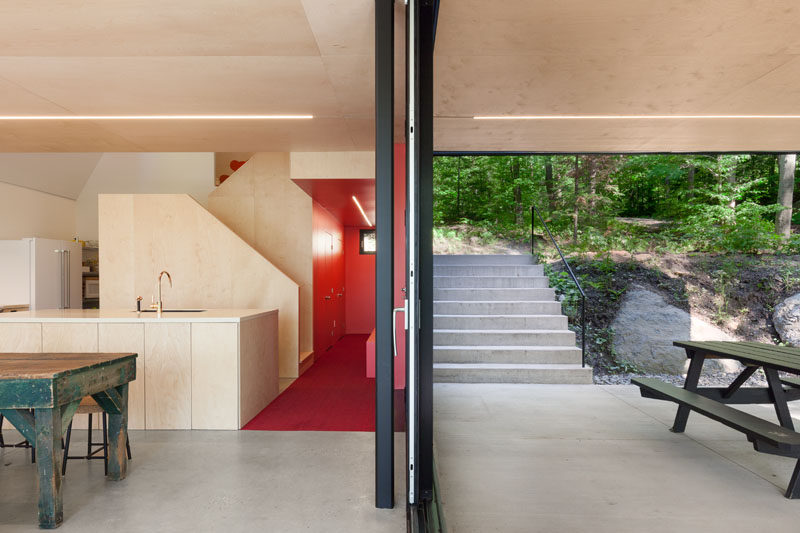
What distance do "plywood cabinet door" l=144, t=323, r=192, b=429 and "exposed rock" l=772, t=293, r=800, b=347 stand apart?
8.84 m

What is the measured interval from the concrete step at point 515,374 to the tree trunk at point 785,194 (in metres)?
6.94

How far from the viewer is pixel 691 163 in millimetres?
10539

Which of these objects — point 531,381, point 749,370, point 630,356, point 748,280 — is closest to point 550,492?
point 749,370

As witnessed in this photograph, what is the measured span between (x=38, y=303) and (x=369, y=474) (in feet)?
23.3

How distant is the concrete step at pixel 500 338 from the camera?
5.83 meters

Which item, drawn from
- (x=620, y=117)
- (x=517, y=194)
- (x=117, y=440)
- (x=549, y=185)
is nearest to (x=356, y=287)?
(x=517, y=194)

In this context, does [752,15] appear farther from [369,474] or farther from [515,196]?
[515,196]

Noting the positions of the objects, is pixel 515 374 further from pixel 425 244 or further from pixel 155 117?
pixel 155 117

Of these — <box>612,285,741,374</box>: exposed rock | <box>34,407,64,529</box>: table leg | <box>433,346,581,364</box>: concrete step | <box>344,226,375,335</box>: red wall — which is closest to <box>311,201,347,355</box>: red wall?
<box>344,226,375,335</box>: red wall

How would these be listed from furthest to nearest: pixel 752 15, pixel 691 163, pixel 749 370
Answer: pixel 691 163 < pixel 749 370 < pixel 752 15

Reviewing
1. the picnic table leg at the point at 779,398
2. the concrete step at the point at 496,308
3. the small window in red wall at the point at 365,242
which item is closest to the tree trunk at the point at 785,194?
the concrete step at the point at 496,308

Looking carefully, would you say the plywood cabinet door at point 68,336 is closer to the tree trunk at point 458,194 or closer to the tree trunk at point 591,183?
the tree trunk at point 458,194

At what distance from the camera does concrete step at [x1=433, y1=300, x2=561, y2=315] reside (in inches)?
252

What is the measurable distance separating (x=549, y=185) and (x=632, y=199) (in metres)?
2.36
